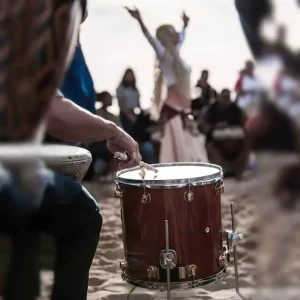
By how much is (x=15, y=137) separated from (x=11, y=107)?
0.03 meters

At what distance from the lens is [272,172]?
0.44 meters

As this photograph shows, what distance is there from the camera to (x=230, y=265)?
2.13m

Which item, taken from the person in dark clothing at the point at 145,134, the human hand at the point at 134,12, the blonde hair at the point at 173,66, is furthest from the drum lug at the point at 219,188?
the person in dark clothing at the point at 145,134

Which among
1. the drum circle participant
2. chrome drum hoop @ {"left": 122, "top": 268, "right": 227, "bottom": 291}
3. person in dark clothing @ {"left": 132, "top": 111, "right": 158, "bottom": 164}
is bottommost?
chrome drum hoop @ {"left": 122, "top": 268, "right": 227, "bottom": 291}

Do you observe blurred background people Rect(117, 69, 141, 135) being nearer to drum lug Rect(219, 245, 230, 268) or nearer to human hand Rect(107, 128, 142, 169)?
drum lug Rect(219, 245, 230, 268)

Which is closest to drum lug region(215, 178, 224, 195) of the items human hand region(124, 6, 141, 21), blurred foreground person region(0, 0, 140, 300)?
human hand region(124, 6, 141, 21)

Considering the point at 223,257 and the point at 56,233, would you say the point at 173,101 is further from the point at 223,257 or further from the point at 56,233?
the point at 56,233

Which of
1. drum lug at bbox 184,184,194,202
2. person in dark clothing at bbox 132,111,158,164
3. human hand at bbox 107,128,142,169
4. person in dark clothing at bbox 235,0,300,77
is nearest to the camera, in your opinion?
person in dark clothing at bbox 235,0,300,77

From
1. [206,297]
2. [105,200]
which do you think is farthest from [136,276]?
[105,200]

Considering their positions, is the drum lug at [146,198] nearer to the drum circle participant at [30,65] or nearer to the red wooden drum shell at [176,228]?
the red wooden drum shell at [176,228]

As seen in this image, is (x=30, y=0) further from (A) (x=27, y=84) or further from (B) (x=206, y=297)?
(B) (x=206, y=297)

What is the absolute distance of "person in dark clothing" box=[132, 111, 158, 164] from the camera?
4184 mm

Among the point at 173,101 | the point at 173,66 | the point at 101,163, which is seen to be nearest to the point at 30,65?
the point at 173,66

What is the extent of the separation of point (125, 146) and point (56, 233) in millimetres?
428
